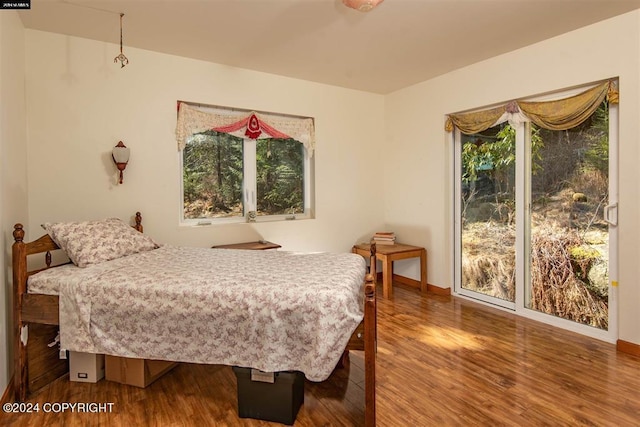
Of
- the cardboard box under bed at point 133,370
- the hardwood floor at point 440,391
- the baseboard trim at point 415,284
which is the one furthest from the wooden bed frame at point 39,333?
the baseboard trim at point 415,284

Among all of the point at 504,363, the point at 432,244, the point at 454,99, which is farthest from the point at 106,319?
the point at 454,99

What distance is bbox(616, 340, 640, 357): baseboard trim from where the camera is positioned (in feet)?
8.87

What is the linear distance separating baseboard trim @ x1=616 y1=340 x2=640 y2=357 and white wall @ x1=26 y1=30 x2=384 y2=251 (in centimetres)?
276

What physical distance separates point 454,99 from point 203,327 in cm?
345

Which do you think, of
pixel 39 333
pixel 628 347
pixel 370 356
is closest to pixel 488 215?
pixel 628 347

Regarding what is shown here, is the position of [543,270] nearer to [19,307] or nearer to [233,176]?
[233,176]

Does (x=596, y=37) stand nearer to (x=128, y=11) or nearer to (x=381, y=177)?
(x=381, y=177)

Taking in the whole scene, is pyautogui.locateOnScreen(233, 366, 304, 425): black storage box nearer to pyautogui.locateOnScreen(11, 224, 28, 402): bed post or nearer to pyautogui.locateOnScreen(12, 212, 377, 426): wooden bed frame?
pyautogui.locateOnScreen(12, 212, 377, 426): wooden bed frame

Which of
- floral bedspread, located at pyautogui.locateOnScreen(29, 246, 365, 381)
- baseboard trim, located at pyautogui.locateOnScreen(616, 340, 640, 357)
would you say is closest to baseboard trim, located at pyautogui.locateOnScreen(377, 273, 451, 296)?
baseboard trim, located at pyautogui.locateOnScreen(616, 340, 640, 357)

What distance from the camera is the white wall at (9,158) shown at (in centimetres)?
218

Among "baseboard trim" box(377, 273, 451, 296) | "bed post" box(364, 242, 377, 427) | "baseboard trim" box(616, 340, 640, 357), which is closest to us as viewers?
"bed post" box(364, 242, 377, 427)

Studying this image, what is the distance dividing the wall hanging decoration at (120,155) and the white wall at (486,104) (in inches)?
122

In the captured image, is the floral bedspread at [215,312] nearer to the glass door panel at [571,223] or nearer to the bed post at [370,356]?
the bed post at [370,356]

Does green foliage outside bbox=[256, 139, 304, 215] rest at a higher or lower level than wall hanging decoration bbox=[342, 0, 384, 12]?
lower
